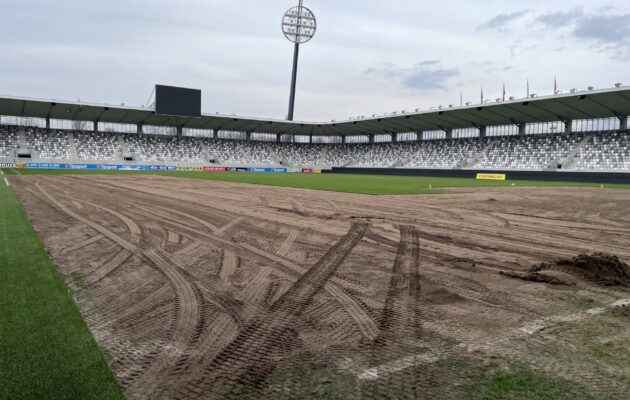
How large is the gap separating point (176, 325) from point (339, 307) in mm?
1854

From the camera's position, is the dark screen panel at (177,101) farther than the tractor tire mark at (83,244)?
Yes

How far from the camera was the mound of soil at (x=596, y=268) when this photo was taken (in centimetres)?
649

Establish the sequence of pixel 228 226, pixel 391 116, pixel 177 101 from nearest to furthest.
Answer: pixel 228 226 < pixel 391 116 < pixel 177 101

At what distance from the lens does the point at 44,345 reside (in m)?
3.83

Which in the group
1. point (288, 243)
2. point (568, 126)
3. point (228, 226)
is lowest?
point (288, 243)

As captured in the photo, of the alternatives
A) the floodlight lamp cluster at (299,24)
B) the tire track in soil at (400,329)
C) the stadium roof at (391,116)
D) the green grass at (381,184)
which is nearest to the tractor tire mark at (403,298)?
the tire track in soil at (400,329)

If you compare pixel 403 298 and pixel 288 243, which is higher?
pixel 288 243

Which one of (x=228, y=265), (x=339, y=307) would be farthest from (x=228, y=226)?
(x=339, y=307)

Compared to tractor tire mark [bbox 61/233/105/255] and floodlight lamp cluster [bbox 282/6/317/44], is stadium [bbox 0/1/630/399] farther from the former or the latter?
floodlight lamp cluster [bbox 282/6/317/44]

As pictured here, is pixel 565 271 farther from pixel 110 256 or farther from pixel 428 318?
pixel 110 256

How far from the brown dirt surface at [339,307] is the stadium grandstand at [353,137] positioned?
165 ft

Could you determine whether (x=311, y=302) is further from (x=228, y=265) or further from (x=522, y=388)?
(x=522, y=388)

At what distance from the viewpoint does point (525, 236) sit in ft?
34.6

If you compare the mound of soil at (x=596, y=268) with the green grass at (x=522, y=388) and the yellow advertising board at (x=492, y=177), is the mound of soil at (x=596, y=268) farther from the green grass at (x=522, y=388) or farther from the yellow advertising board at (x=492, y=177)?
the yellow advertising board at (x=492, y=177)
